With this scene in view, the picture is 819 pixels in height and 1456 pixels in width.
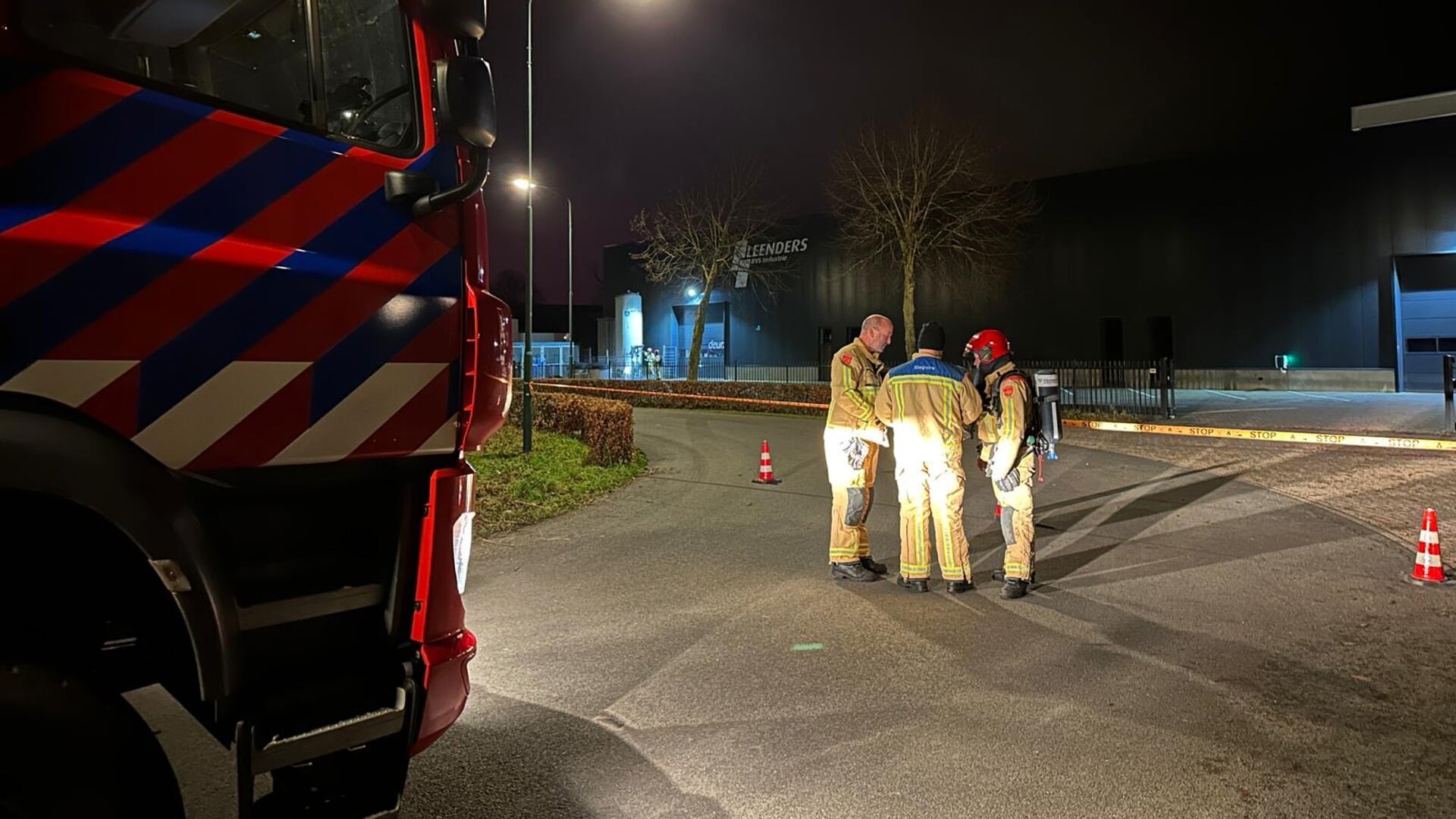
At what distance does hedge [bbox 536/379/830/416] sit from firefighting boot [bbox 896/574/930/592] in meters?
13.6

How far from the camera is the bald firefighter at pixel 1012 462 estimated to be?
232 inches

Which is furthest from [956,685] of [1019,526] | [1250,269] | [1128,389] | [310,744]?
[1250,269]

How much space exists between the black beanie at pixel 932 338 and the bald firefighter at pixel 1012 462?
29 cm

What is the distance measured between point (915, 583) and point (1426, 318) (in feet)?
107

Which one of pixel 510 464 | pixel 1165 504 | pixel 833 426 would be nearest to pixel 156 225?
pixel 833 426

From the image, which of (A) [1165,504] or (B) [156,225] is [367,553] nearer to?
(B) [156,225]

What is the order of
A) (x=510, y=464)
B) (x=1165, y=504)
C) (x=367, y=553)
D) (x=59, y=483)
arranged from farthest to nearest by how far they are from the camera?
(x=510, y=464) → (x=1165, y=504) → (x=367, y=553) → (x=59, y=483)

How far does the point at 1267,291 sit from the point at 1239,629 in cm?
2942

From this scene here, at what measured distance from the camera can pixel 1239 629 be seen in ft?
16.7

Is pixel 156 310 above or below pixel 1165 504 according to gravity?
above

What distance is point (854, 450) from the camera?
249 inches

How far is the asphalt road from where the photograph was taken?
321 cm

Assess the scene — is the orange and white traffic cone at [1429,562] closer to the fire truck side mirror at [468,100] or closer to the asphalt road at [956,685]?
the asphalt road at [956,685]

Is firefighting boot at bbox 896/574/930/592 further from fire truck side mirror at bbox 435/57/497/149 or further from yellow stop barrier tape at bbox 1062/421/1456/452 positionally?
fire truck side mirror at bbox 435/57/497/149
